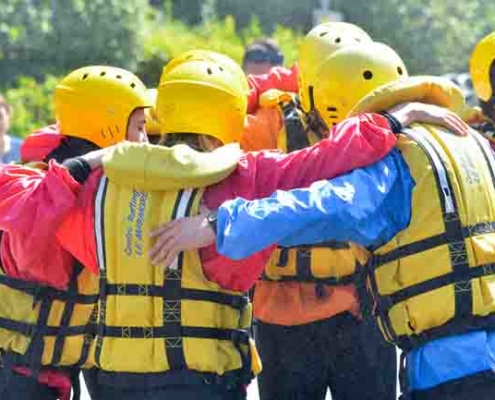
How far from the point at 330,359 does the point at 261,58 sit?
4.24 m

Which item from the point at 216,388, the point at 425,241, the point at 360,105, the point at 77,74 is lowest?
the point at 216,388

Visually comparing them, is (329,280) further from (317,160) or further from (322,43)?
(322,43)

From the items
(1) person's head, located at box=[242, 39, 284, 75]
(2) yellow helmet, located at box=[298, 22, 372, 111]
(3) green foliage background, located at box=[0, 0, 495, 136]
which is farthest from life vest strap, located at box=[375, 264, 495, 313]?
(3) green foliage background, located at box=[0, 0, 495, 136]

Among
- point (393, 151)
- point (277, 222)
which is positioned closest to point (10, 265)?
point (277, 222)

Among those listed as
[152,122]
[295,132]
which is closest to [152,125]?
[152,122]

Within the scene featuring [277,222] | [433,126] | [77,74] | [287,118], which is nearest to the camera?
[277,222]

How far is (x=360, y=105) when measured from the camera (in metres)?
3.49

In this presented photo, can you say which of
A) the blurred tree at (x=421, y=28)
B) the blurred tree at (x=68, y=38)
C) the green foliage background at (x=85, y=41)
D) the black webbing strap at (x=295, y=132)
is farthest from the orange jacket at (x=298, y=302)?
the blurred tree at (x=421, y=28)

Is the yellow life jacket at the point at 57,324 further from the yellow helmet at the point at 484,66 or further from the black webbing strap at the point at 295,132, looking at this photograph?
the yellow helmet at the point at 484,66

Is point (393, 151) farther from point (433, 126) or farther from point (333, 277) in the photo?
point (333, 277)

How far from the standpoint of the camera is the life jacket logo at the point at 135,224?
334cm

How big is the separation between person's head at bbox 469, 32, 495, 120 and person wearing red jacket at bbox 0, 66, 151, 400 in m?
1.39

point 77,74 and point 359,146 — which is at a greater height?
point 77,74

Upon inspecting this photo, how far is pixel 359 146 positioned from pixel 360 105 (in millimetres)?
243
